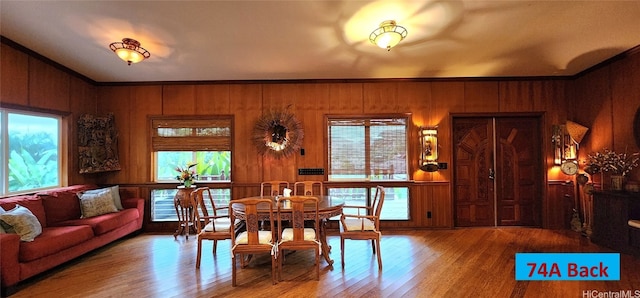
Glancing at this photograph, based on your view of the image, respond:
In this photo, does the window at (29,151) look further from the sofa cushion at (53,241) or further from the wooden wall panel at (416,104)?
the wooden wall panel at (416,104)

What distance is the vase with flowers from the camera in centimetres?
379

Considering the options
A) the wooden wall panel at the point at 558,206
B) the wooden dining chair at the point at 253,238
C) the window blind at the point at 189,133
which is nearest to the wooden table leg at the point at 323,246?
the wooden dining chair at the point at 253,238

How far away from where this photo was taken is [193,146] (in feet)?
15.9

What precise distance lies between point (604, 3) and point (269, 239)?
4272 millimetres

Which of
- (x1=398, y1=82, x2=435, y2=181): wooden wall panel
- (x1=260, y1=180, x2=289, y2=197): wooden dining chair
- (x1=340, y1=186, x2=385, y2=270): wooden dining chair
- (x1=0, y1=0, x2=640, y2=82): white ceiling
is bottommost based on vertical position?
(x1=340, y1=186, x2=385, y2=270): wooden dining chair

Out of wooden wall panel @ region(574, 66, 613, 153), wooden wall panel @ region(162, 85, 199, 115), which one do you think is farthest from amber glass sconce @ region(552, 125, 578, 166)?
wooden wall panel @ region(162, 85, 199, 115)

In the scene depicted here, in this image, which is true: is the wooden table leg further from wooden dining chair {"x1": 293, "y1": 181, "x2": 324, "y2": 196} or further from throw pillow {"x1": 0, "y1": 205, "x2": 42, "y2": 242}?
throw pillow {"x1": 0, "y1": 205, "x2": 42, "y2": 242}

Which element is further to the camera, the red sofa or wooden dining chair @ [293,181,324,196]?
wooden dining chair @ [293,181,324,196]

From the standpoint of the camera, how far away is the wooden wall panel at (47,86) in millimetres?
3773

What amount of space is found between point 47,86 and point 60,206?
175cm

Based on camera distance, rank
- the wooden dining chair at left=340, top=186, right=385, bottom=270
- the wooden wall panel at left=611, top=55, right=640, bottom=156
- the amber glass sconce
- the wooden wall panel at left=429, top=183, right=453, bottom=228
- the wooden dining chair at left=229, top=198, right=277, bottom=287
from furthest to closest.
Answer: the wooden wall panel at left=429, top=183, right=453, bottom=228 < the amber glass sconce < the wooden wall panel at left=611, top=55, right=640, bottom=156 < the wooden dining chair at left=340, top=186, right=385, bottom=270 < the wooden dining chair at left=229, top=198, right=277, bottom=287

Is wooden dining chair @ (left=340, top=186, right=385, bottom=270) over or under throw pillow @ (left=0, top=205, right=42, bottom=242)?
under

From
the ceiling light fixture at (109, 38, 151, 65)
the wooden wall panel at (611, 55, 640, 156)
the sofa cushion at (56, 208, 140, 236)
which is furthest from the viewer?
the wooden wall panel at (611, 55, 640, 156)

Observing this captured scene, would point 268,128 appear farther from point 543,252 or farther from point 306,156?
point 543,252
